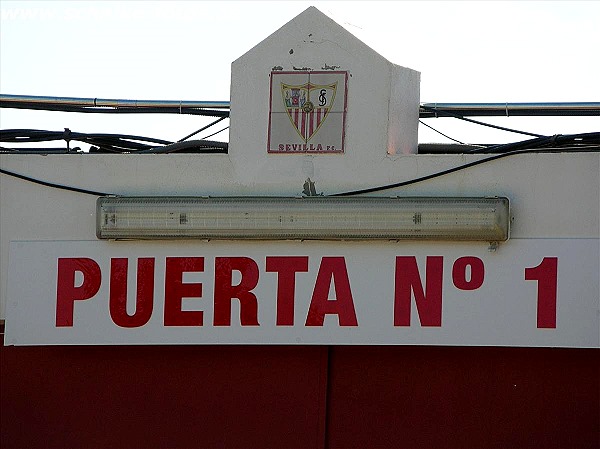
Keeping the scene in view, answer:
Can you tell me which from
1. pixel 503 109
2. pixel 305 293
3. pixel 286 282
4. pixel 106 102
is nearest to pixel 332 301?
pixel 305 293

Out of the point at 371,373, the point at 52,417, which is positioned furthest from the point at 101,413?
the point at 371,373

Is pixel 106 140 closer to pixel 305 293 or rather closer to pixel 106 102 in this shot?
pixel 106 102

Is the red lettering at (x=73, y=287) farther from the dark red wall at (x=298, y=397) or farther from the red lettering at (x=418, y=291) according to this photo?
the red lettering at (x=418, y=291)

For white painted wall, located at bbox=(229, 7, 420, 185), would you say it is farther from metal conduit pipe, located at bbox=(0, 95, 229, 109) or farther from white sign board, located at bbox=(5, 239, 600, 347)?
metal conduit pipe, located at bbox=(0, 95, 229, 109)

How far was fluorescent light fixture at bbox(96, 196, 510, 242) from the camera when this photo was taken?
5.39 meters

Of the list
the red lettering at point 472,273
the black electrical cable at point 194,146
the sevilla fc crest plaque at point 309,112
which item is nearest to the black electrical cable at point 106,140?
the black electrical cable at point 194,146

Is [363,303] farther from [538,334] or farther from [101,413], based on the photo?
[101,413]

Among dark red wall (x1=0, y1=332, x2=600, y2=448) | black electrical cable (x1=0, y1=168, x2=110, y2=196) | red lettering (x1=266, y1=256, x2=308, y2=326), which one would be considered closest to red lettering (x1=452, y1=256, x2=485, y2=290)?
dark red wall (x1=0, y1=332, x2=600, y2=448)

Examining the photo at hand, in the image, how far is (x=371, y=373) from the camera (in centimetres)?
560

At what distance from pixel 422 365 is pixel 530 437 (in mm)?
609

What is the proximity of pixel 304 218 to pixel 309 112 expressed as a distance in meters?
0.55

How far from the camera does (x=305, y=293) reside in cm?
558

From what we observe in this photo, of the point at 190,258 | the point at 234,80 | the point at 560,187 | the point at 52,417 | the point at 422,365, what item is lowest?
the point at 52,417

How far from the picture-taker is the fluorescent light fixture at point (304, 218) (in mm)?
5387
